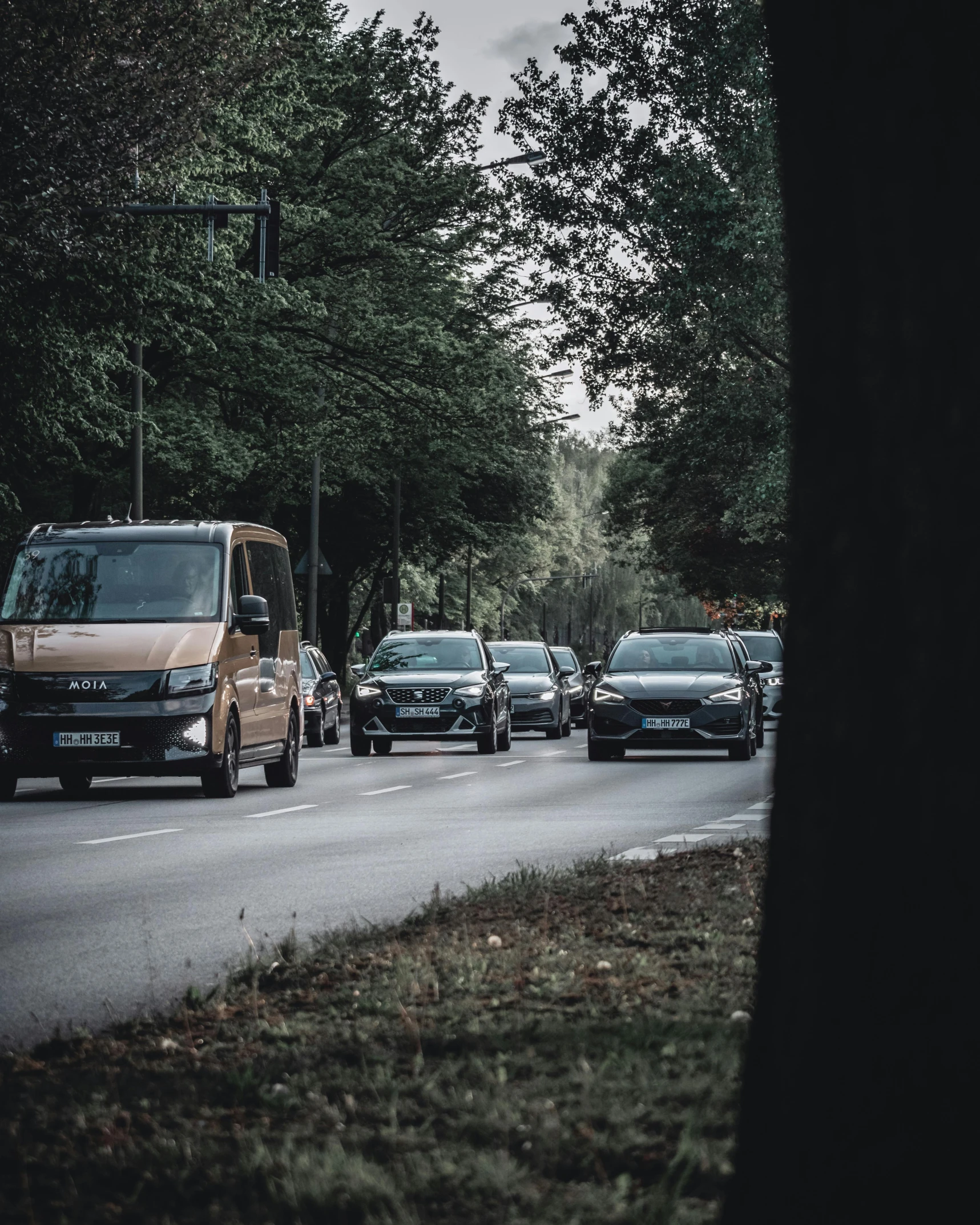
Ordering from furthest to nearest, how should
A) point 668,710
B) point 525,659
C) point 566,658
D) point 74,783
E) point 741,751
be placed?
point 566,658, point 525,659, point 741,751, point 668,710, point 74,783

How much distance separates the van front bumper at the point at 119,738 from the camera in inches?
680

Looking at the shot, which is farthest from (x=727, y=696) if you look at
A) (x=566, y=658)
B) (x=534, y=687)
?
(x=566, y=658)

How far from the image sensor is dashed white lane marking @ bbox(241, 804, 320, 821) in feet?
52.2

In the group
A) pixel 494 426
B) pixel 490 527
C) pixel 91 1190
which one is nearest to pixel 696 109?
pixel 494 426

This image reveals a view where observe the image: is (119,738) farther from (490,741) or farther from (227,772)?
(490,741)

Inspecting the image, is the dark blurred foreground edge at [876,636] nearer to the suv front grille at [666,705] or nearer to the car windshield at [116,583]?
the car windshield at [116,583]

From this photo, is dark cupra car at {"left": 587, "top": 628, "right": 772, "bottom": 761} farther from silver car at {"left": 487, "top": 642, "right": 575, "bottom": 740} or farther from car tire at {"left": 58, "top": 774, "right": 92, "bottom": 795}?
silver car at {"left": 487, "top": 642, "right": 575, "bottom": 740}

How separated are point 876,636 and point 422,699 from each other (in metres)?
23.4

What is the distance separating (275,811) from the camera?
55.0 ft

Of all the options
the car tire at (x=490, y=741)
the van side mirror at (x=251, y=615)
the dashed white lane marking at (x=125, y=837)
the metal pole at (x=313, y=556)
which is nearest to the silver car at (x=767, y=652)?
the metal pole at (x=313, y=556)

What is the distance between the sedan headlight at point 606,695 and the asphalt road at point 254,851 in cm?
147

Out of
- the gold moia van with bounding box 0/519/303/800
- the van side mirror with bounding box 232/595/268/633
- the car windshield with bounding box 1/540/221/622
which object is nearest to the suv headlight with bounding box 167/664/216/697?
the gold moia van with bounding box 0/519/303/800

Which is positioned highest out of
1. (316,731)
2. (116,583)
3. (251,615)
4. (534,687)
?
(116,583)

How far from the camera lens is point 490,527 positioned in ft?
179
